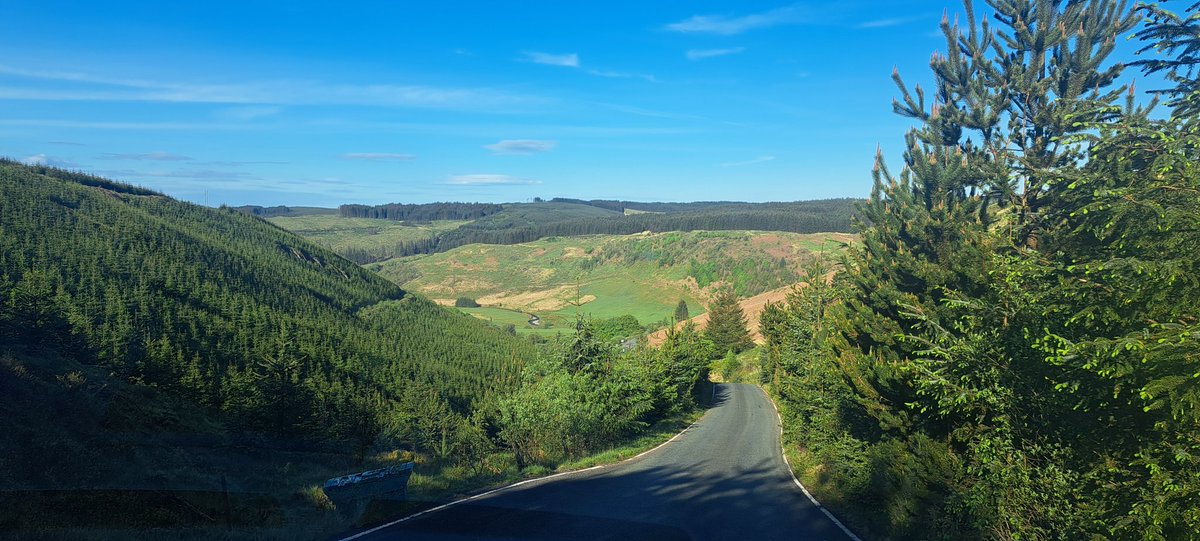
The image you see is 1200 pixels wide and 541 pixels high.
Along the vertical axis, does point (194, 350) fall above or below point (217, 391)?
below

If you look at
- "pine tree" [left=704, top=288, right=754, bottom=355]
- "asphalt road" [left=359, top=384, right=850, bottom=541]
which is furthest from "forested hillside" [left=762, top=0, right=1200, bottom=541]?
"pine tree" [left=704, top=288, right=754, bottom=355]

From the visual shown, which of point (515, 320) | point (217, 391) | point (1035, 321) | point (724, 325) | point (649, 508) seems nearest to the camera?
point (1035, 321)

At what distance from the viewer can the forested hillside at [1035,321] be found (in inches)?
239

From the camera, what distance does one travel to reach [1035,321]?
7.76 meters

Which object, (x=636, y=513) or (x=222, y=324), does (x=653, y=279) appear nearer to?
(x=222, y=324)

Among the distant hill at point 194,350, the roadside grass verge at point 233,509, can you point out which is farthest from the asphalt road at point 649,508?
the distant hill at point 194,350

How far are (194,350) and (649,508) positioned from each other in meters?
46.7

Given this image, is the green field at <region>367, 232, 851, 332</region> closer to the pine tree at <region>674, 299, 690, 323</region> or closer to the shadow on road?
the pine tree at <region>674, 299, 690, 323</region>

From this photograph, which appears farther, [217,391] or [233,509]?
[217,391]

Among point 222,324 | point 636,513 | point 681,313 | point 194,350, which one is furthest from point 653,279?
point 636,513

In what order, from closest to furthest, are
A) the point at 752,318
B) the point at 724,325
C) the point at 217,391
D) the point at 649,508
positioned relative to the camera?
the point at 649,508 → the point at 217,391 → the point at 724,325 → the point at 752,318

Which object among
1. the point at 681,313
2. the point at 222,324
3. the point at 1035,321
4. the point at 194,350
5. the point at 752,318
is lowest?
the point at 681,313

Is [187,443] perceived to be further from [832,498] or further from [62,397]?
[832,498]

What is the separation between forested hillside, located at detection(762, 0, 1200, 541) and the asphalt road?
174 cm
